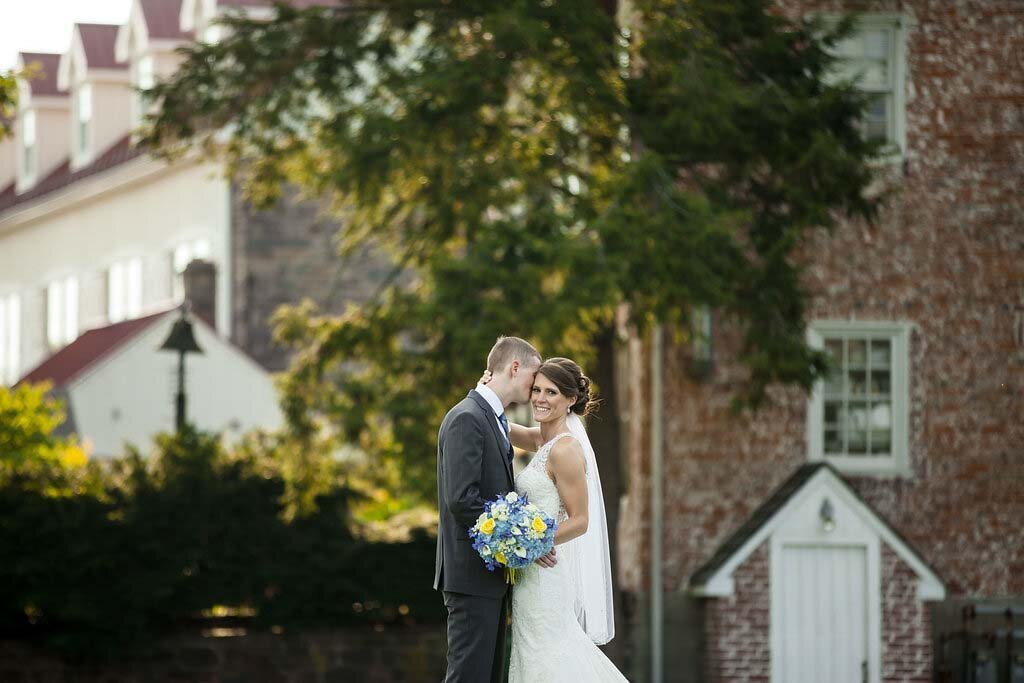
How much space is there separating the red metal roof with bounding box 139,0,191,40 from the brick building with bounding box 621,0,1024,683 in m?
17.6

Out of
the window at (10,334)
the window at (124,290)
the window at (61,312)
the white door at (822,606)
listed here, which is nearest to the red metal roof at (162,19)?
the window at (124,290)

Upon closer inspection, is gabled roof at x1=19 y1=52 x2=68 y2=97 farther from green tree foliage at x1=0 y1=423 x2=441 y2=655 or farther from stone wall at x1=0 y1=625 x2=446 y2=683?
stone wall at x1=0 y1=625 x2=446 y2=683

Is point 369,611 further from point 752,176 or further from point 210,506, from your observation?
point 752,176

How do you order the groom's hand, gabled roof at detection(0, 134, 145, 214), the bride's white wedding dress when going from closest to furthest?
the groom's hand
the bride's white wedding dress
gabled roof at detection(0, 134, 145, 214)

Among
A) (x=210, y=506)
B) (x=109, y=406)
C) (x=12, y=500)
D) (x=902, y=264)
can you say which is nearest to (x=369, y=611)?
(x=210, y=506)

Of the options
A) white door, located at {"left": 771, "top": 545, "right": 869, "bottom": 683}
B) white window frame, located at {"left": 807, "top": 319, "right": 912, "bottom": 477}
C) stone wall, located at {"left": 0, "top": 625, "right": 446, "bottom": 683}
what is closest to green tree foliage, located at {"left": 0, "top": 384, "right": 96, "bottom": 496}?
stone wall, located at {"left": 0, "top": 625, "right": 446, "bottom": 683}

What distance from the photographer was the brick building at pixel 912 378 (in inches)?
900

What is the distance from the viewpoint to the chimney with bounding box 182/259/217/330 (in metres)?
34.0

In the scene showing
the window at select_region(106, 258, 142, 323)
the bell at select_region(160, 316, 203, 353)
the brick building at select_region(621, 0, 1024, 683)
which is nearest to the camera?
the brick building at select_region(621, 0, 1024, 683)

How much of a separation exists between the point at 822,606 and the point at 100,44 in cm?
2482

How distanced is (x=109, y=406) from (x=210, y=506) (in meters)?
11.0

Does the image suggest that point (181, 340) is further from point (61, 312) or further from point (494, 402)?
point (61, 312)

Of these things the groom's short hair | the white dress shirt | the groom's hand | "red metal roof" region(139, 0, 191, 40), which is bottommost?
the groom's hand

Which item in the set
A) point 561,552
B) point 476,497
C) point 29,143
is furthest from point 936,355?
point 29,143
